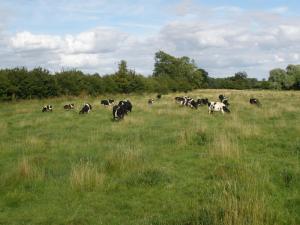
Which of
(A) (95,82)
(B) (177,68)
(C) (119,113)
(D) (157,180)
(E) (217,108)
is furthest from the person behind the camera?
(B) (177,68)

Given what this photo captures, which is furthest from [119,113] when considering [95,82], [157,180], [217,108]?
[95,82]

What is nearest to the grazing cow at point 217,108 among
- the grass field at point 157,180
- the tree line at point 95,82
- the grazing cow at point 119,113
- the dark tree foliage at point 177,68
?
the grazing cow at point 119,113

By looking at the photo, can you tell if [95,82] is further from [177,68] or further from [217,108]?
[177,68]

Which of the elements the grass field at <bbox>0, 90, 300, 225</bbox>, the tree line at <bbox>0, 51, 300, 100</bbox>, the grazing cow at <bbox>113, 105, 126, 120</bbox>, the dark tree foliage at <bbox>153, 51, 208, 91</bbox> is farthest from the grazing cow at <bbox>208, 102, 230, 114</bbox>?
the dark tree foliage at <bbox>153, 51, 208, 91</bbox>

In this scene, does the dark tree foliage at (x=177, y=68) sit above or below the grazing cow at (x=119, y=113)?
above

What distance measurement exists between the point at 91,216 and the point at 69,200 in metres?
1.17

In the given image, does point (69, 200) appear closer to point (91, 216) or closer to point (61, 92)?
point (91, 216)

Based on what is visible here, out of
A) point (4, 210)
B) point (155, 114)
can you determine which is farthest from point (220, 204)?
point (155, 114)

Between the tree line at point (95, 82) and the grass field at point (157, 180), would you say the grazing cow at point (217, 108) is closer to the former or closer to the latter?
the grass field at point (157, 180)

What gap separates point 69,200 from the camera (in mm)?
9297

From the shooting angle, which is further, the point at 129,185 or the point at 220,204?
the point at 129,185

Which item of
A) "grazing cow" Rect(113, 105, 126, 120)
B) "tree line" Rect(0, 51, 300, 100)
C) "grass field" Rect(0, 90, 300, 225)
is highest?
"tree line" Rect(0, 51, 300, 100)

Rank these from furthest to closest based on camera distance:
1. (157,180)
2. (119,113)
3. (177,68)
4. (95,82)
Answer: (177,68) < (95,82) < (119,113) < (157,180)

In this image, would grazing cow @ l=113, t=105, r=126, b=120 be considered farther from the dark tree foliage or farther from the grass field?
the dark tree foliage
